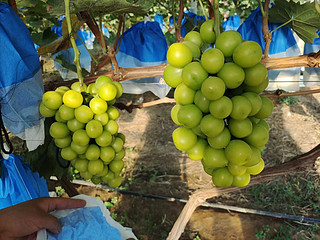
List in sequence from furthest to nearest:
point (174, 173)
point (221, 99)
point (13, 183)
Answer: point (174, 173) → point (13, 183) → point (221, 99)

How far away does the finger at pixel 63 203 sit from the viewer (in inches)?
41.3

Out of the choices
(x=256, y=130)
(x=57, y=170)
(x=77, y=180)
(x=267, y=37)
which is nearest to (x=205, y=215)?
(x=77, y=180)

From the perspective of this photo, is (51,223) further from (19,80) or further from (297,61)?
(297,61)

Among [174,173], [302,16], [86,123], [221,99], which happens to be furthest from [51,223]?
[174,173]

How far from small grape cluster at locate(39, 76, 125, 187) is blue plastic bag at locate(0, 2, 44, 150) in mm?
93

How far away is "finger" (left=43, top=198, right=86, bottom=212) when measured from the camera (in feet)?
3.44

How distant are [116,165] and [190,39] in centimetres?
60

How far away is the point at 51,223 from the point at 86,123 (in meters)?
0.39

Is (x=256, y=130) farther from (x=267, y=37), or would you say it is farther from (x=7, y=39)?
(x=7, y=39)

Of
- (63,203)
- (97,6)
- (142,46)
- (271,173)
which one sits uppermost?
(97,6)

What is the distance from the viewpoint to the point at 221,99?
1.87ft

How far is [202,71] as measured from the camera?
586mm

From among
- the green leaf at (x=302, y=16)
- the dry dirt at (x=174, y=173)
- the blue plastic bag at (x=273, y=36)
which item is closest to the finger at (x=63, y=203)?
the green leaf at (x=302, y=16)

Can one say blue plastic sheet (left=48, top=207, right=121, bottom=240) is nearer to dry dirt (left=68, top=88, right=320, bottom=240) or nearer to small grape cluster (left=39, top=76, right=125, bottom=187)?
small grape cluster (left=39, top=76, right=125, bottom=187)
